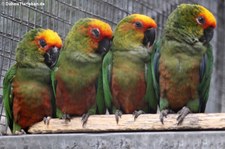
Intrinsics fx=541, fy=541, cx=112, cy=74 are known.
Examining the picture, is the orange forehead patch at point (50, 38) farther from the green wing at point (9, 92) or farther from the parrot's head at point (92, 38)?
the green wing at point (9, 92)

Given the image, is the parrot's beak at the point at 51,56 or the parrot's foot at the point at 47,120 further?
the parrot's beak at the point at 51,56

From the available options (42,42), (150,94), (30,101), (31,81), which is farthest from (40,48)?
(150,94)

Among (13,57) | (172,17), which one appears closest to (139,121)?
(172,17)

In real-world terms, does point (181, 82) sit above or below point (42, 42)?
below

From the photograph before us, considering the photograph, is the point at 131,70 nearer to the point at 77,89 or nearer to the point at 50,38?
the point at 77,89

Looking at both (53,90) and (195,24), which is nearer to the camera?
(195,24)

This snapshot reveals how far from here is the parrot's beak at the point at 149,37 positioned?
10.3 feet

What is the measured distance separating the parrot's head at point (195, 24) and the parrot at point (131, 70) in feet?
0.61

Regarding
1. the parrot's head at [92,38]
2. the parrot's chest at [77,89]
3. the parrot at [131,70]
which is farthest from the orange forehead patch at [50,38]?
the parrot at [131,70]

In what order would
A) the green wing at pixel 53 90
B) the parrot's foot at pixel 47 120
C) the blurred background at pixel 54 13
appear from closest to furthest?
the parrot's foot at pixel 47 120, the green wing at pixel 53 90, the blurred background at pixel 54 13

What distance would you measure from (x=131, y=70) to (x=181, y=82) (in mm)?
311

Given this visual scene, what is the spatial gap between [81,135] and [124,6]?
1981 millimetres

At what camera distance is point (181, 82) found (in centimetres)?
294

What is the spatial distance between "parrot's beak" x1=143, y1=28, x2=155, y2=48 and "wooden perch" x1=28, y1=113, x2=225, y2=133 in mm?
609
